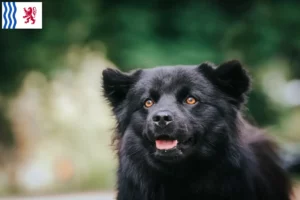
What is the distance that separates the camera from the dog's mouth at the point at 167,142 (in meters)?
5.34

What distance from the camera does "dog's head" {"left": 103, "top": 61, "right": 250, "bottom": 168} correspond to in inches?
211

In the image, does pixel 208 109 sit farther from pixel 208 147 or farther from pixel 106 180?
pixel 106 180

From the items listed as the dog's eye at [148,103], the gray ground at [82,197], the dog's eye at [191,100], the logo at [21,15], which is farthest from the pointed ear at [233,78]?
the gray ground at [82,197]

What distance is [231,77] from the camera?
5680 millimetres

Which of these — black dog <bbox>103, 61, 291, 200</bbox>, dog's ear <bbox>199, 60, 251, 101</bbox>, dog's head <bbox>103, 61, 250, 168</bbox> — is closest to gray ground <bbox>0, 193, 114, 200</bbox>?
black dog <bbox>103, 61, 291, 200</bbox>

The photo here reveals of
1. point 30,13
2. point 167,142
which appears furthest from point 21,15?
point 167,142

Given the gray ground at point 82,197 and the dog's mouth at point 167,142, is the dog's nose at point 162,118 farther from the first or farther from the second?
the gray ground at point 82,197

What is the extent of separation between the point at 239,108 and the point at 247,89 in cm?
17

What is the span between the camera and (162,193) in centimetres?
570

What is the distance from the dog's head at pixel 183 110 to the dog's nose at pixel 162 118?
0.02m

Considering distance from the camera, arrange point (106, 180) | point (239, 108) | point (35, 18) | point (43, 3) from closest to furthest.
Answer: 1. point (239, 108)
2. point (35, 18)
3. point (43, 3)
4. point (106, 180)

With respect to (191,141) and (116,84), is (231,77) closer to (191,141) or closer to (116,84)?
(191,141)

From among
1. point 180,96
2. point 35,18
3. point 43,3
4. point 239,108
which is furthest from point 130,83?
point 43,3

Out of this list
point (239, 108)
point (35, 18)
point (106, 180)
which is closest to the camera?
point (239, 108)
